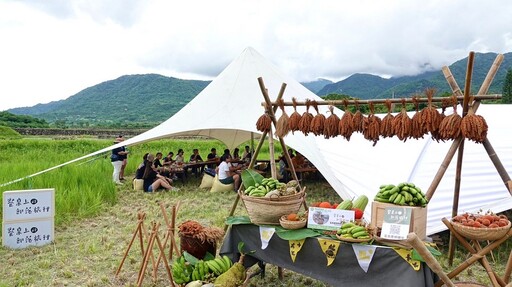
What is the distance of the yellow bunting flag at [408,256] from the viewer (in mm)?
2471

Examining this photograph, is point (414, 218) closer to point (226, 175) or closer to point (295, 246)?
point (295, 246)

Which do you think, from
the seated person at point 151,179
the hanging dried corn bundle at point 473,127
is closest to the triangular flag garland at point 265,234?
the hanging dried corn bundle at point 473,127

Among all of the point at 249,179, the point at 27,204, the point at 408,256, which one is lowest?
the point at 27,204

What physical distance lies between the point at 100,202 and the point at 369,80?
159 meters

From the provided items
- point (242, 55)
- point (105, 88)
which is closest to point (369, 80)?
point (105, 88)

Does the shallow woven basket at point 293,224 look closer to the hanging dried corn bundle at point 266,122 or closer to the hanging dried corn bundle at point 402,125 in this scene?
the hanging dried corn bundle at point 402,125

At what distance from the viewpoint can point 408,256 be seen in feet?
8.28

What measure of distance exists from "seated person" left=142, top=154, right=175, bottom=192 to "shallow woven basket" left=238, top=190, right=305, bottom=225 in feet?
18.3

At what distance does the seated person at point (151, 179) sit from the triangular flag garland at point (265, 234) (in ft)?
18.5

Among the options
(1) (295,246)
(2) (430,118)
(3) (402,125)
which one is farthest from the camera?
(3) (402,125)

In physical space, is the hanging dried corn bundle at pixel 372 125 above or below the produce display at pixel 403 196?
above

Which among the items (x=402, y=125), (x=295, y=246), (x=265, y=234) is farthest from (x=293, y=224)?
(x=402, y=125)

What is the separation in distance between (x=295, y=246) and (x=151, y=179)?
6.12 meters

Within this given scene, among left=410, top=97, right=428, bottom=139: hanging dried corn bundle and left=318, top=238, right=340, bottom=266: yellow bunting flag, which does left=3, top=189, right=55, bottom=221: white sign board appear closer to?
left=318, top=238, right=340, bottom=266: yellow bunting flag
